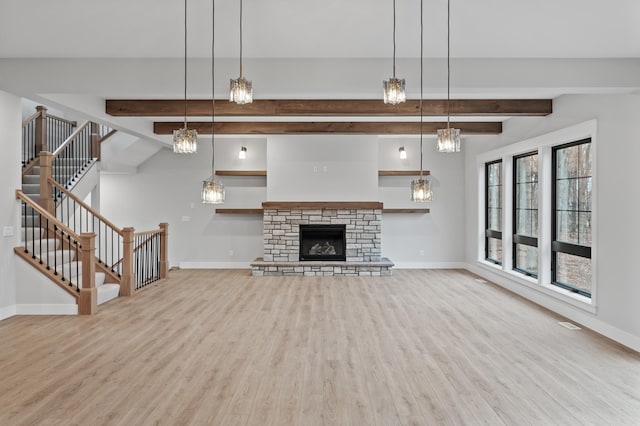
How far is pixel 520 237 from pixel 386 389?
473cm

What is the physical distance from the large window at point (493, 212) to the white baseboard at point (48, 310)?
7.02 m

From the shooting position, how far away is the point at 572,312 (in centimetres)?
518

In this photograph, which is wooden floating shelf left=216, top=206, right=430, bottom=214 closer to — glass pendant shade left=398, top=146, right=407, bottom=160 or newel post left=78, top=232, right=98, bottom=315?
glass pendant shade left=398, top=146, right=407, bottom=160

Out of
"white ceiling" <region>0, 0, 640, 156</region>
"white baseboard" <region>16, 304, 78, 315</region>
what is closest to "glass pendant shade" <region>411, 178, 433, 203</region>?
"white ceiling" <region>0, 0, 640, 156</region>

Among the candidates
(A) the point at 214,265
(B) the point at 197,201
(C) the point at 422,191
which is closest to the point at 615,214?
(C) the point at 422,191

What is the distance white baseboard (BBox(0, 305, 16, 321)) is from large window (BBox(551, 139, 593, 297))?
7.25m

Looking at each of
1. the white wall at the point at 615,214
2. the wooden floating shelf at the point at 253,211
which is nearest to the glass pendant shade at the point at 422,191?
the white wall at the point at 615,214

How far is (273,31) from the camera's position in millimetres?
3688

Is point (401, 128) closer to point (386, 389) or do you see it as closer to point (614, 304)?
point (614, 304)

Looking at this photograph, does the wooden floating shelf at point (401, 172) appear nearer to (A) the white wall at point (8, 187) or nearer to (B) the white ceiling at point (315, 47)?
(B) the white ceiling at point (315, 47)

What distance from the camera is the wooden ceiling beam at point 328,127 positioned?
7.30 metres

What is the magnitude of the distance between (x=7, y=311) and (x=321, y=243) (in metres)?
5.42

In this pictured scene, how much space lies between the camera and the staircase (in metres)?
5.30

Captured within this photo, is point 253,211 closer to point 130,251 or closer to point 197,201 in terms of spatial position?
point 197,201
